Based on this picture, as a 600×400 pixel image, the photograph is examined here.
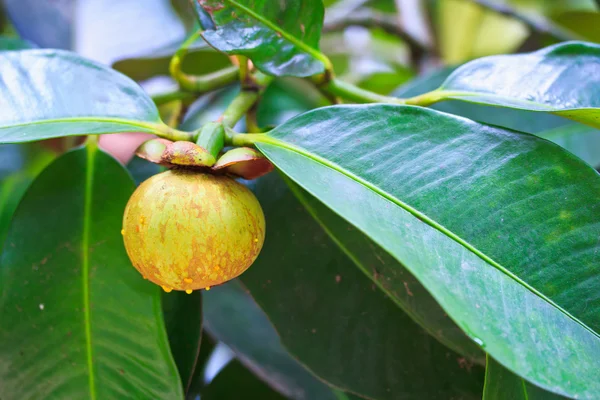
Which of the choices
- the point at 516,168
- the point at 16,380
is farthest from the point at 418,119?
the point at 16,380

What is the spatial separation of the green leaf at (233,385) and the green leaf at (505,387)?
1.65 feet

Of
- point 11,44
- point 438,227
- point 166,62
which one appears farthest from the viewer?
point 166,62

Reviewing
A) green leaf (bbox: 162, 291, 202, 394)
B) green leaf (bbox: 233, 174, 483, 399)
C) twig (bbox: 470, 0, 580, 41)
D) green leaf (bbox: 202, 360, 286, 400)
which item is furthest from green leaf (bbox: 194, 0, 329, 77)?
twig (bbox: 470, 0, 580, 41)

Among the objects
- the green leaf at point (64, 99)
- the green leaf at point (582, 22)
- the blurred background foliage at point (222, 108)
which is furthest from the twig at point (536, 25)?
the green leaf at point (64, 99)

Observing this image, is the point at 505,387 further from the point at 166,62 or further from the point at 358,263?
the point at 166,62

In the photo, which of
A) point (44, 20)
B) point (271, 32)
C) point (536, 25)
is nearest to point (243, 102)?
point (271, 32)

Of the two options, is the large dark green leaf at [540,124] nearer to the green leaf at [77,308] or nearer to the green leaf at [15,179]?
the green leaf at [77,308]

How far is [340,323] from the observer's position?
620 mm

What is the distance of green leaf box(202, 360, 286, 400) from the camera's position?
2.77 feet

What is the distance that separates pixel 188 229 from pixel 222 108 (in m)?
0.53

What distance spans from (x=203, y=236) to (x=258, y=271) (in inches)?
7.9

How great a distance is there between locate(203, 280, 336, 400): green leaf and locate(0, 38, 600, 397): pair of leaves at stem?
1.37 feet

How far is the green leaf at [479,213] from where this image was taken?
→ 1.22 ft

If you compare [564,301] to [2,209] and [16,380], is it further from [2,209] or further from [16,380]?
[2,209]
